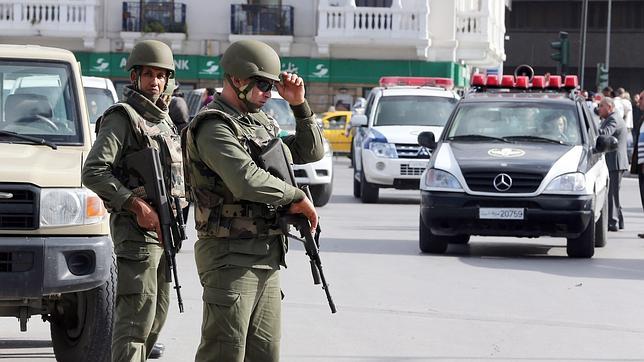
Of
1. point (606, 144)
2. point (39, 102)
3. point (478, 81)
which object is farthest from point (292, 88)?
point (478, 81)

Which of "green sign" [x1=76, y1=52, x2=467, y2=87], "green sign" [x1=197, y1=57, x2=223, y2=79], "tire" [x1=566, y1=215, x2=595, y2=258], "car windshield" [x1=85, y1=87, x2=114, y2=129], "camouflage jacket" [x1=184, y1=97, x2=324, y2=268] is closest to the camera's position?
"camouflage jacket" [x1=184, y1=97, x2=324, y2=268]

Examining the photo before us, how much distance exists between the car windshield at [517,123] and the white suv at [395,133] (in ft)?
20.5

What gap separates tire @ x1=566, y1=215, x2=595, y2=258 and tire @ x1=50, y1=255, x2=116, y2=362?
7.64m

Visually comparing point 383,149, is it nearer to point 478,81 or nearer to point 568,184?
point 478,81

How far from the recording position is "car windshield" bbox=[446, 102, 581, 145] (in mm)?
15898

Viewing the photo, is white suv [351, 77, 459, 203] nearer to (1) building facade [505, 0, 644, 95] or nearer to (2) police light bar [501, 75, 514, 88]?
(2) police light bar [501, 75, 514, 88]

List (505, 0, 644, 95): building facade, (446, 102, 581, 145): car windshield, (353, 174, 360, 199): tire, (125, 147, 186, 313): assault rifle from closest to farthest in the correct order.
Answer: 1. (125, 147, 186, 313): assault rifle
2. (446, 102, 581, 145): car windshield
3. (353, 174, 360, 199): tire
4. (505, 0, 644, 95): building facade

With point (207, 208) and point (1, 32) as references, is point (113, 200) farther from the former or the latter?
point (1, 32)

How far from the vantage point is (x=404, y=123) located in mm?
23406

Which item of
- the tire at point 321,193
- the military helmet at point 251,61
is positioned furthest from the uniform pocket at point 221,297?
the tire at point 321,193

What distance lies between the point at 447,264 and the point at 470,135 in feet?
6.39

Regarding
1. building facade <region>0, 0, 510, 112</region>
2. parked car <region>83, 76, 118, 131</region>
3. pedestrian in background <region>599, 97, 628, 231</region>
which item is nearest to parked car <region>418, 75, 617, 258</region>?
pedestrian in background <region>599, 97, 628, 231</region>

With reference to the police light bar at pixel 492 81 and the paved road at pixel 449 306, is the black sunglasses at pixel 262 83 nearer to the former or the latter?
the paved road at pixel 449 306

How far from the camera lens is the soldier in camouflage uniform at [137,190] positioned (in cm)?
710
